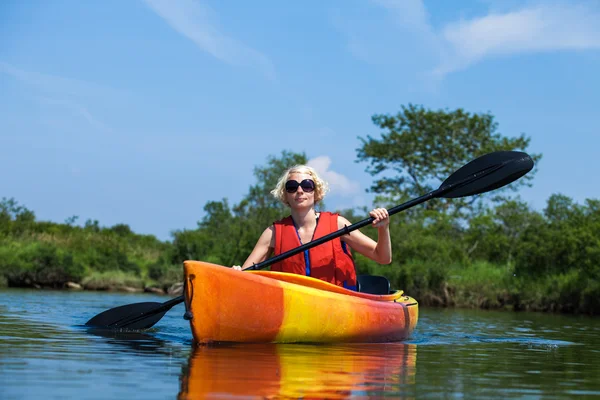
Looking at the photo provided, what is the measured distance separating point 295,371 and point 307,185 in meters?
2.25

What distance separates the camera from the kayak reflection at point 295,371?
11.2 ft

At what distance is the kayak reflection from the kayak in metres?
0.13

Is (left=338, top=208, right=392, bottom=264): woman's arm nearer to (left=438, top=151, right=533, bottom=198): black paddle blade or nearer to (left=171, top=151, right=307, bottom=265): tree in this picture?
(left=438, top=151, right=533, bottom=198): black paddle blade

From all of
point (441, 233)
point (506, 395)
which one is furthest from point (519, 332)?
point (441, 233)

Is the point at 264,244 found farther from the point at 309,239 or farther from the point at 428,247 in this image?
the point at 428,247

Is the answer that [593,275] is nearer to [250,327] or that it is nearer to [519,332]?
[519,332]

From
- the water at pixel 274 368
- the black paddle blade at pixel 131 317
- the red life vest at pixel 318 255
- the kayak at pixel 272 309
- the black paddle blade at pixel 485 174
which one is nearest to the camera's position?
the water at pixel 274 368

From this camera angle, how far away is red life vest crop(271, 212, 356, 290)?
6.34 meters

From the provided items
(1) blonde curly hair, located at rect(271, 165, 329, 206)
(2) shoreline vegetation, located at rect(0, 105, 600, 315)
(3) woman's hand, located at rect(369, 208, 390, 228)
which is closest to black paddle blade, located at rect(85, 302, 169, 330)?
(1) blonde curly hair, located at rect(271, 165, 329, 206)

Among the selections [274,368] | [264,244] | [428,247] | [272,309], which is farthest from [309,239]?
[428,247]

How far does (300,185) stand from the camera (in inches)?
242

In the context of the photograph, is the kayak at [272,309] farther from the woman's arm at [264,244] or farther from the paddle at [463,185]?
the paddle at [463,185]

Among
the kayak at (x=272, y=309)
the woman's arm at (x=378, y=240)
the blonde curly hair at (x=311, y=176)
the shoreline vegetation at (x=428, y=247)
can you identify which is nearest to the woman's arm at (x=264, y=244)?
the blonde curly hair at (x=311, y=176)

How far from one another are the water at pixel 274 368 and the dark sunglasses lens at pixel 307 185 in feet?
3.80
